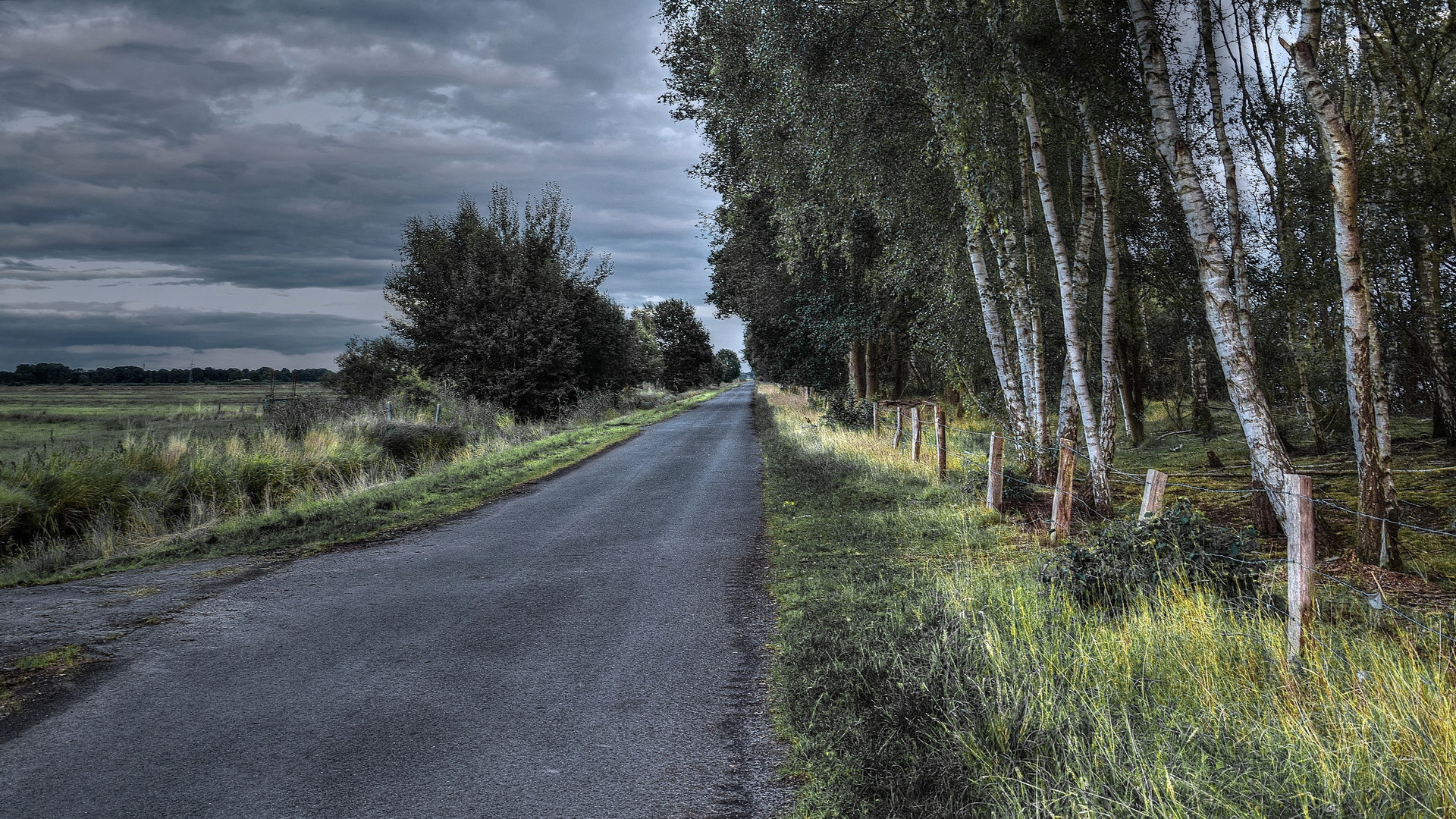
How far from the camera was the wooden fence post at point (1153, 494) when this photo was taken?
246 inches

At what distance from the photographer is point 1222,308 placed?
24.8ft

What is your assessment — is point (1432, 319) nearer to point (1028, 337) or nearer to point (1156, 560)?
point (1028, 337)

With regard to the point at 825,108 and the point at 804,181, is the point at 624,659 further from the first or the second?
the point at 804,181

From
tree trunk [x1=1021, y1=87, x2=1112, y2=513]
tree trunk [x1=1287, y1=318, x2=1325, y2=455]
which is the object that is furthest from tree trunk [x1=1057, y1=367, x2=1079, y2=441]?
tree trunk [x1=1287, y1=318, x2=1325, y2=455]

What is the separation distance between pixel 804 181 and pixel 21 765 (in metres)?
12.6

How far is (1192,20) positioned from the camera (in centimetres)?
998

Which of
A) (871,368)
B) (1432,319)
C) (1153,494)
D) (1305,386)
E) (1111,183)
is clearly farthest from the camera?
(871,368)

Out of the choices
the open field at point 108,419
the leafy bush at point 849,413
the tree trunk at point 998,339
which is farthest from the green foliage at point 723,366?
the tree trunk at point 998,339

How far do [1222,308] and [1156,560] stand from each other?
130 inches

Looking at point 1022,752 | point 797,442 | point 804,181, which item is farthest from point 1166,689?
point 797,442

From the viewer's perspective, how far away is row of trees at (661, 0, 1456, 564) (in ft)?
25.4

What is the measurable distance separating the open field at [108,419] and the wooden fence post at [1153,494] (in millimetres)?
15631

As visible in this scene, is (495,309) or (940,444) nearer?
(940,444)

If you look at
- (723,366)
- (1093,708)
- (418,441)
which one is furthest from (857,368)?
(723,366)
